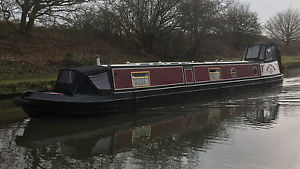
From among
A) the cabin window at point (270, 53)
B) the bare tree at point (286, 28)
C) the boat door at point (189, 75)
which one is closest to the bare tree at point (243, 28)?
the bare tree at point (286, 28)

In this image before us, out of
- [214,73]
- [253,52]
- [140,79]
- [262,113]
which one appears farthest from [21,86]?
[253,52]

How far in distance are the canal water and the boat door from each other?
43.1 inches

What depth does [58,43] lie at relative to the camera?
2161cm

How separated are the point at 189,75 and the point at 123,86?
306cm

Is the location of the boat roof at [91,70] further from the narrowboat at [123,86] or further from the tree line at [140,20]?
the tree line at [140,20]

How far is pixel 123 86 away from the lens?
384 inches

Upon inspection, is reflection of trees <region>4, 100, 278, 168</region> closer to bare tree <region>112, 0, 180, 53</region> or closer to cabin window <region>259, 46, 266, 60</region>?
cabin window <region>259, 46, 266, 60</region>

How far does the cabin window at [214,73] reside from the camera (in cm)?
1268

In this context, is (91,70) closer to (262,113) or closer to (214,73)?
(262,113)

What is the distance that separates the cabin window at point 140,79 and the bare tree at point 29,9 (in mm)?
10994

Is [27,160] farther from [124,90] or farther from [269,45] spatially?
[269,45]

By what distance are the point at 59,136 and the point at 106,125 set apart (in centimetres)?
138

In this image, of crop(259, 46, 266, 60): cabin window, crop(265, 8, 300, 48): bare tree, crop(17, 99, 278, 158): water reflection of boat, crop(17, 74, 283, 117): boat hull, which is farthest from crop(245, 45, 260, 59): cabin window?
crop(265, 8, 300, 48): bare tree

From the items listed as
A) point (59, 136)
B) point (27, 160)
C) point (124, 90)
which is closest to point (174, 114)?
point (124, 90)
